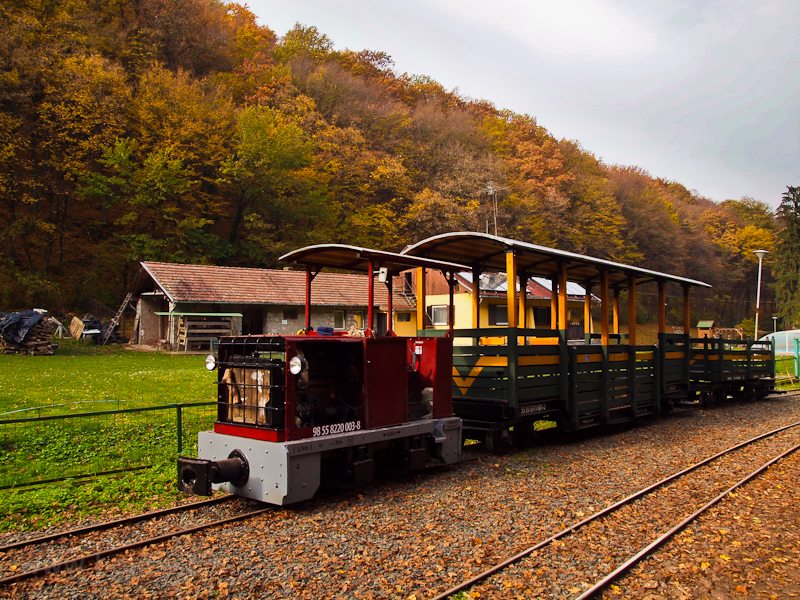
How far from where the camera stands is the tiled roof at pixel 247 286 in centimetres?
2477

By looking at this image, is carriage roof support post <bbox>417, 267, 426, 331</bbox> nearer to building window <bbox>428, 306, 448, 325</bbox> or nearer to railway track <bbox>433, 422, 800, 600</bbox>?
railway track <bbox>433, 422, 800, 600</bbox>

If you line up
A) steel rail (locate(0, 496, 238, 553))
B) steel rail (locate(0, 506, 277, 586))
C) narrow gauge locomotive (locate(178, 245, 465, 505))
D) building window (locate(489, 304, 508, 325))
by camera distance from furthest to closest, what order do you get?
1. building window (locate(489, 304, 508, 325))
2. narrow gauge locomotive (locate(178, 245, 465, 505))
3. steel rail (locate(0, 496, 238, 553))
4. steel rail (locate(0, 506, 277, 586))

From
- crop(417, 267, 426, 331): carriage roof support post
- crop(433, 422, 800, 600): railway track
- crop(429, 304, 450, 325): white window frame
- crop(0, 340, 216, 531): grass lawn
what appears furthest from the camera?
crop(429, 304, 450, 325): white window frame

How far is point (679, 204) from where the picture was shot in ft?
250

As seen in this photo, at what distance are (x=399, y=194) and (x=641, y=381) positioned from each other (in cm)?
3190

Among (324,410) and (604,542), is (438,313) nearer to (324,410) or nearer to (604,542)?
(324,410)

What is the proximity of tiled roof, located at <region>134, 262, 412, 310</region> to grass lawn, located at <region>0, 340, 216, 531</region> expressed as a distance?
10.6 metres

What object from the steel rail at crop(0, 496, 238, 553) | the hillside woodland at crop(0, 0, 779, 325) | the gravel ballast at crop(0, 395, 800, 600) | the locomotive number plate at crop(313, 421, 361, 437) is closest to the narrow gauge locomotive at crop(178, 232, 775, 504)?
the locomotive number plate at crop(313, 421, 361, 437)

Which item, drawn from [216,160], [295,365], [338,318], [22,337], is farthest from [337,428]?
[216,160]

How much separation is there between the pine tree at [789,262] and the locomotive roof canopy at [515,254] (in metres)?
47.8

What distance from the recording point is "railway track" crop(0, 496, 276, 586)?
4.50 m

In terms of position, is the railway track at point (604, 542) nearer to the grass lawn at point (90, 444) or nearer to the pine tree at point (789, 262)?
the grass lawn at point (90, 444)

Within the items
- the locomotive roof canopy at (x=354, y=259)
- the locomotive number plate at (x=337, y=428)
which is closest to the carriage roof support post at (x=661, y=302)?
the locomotive roof canopy at (x=354, y=259)

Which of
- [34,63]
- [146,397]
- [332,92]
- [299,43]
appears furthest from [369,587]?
[299,43]
